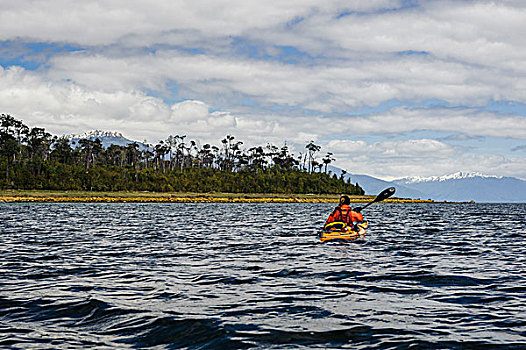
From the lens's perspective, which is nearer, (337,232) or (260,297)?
(260,297)

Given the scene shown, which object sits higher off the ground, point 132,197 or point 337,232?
point 132,197

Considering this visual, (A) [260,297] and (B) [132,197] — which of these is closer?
(A) [260,297]

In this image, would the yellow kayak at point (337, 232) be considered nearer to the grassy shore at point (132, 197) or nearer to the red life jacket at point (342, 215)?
the red life jacket at point (342, 215)

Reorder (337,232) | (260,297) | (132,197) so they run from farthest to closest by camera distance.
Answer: (132,197), (337,232), (260,297)

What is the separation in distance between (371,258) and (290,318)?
39.0ft

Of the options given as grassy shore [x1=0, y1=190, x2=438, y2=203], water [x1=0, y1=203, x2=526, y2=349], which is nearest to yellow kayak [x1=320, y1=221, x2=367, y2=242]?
water [x1=0, y1=203, x2=526, y2=349]

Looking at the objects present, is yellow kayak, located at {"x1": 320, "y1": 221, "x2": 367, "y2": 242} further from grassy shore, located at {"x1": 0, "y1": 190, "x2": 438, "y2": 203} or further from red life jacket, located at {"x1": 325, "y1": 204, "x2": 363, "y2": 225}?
grassy shore, located at {"x1": 0, "y1": 190, "x2": 438, "y2": 203}

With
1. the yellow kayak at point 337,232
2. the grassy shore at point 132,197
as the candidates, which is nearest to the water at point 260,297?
the yellow kayak at point 337,232

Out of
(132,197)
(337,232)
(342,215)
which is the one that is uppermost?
(342,215)

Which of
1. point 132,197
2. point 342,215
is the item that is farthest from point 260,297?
point 132,197

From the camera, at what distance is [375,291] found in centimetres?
1534

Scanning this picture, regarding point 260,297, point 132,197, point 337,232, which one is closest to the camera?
point 260,297

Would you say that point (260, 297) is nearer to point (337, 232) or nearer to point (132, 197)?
point (337, 232)

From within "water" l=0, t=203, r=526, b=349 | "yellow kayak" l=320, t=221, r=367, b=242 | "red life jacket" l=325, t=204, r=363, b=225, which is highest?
"red life jacket" l=325, t=204, r=363, b=225
